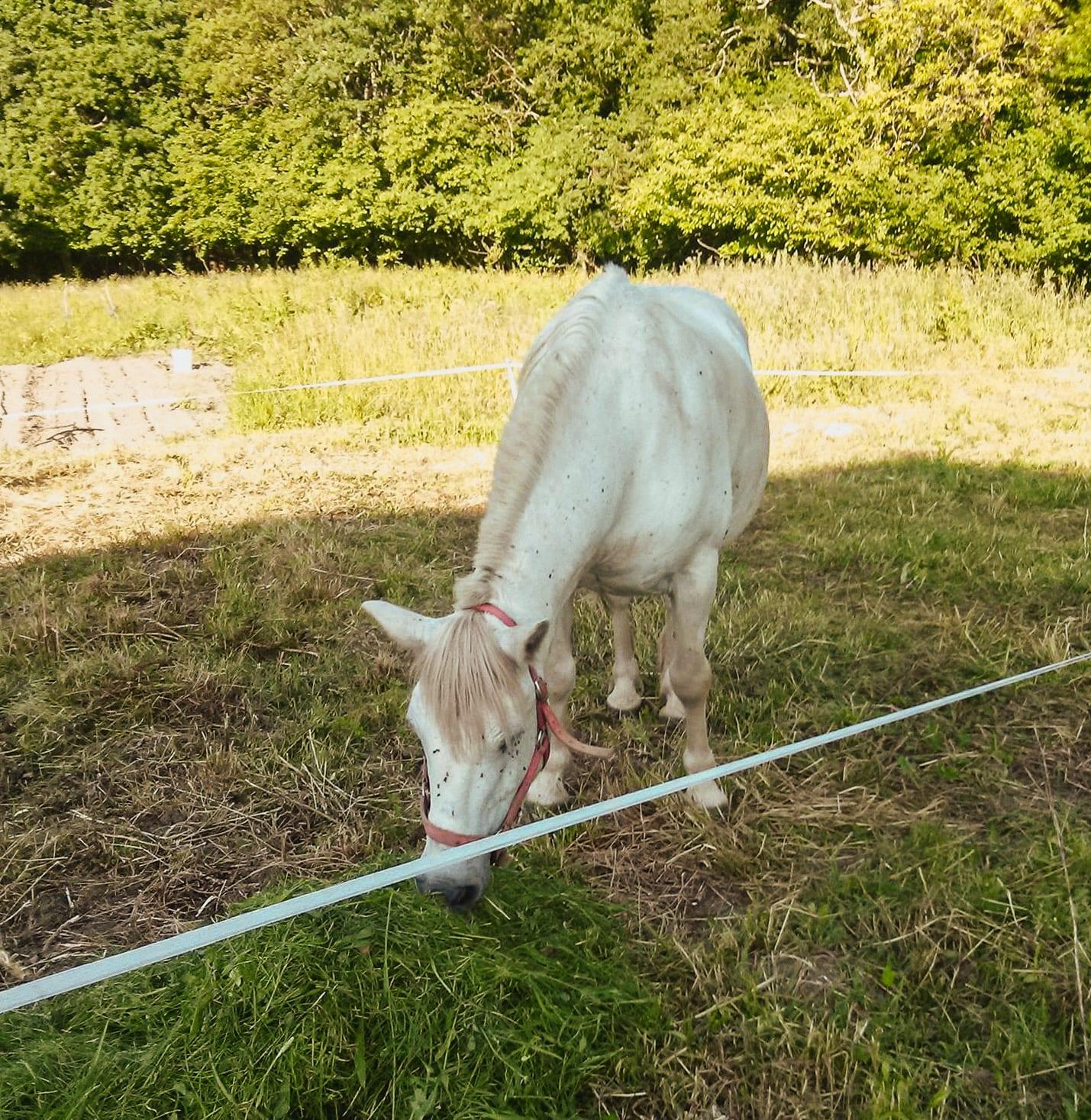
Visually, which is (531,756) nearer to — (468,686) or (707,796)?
(468,686)

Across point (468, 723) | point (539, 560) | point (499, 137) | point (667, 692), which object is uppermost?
point (499, 137)

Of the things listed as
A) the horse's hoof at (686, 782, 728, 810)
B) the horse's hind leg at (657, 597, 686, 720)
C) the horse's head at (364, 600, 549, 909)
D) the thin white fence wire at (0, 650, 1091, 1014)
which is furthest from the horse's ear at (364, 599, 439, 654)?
the horse's hind leg at (657, 597, 686, 720)

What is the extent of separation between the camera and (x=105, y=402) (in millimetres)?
8523

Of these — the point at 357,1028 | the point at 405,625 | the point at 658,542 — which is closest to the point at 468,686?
the point at 405,625

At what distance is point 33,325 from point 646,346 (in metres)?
11.8

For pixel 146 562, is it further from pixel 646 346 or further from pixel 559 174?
pixel 559 174

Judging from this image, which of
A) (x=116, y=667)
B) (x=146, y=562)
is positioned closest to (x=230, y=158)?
(x=146, y=562)

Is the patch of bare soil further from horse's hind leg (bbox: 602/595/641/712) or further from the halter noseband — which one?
the halter noseband

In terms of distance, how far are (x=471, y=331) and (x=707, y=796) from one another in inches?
297

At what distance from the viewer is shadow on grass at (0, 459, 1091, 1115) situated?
7.00 ft

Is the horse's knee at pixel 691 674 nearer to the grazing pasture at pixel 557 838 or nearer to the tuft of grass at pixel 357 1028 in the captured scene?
the grazing pasture at pixel 557 838

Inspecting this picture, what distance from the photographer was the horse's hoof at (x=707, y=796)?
3.21m

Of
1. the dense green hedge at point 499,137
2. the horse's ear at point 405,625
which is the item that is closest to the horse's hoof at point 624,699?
the horse's ear at point 405,625

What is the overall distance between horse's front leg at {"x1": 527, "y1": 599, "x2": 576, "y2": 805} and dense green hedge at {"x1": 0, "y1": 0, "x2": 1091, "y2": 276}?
13820 millimetres
